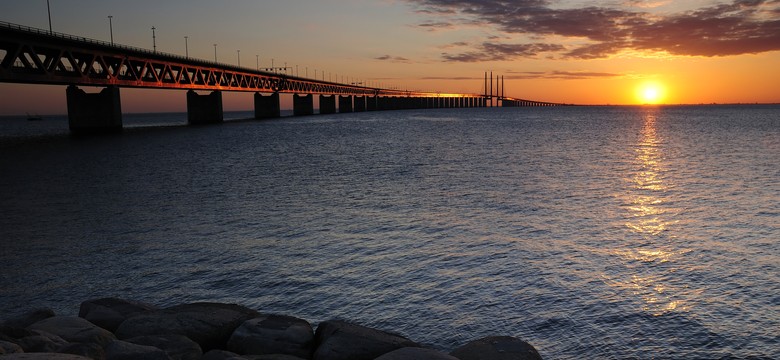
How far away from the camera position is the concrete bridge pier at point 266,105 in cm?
18312

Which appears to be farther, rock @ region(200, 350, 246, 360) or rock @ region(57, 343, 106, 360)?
rock @ region(200, 350, 246, 360)

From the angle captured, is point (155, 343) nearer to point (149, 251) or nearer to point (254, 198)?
point (149, 251)

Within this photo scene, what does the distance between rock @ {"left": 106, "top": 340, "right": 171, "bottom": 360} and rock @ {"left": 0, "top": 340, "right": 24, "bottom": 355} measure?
99cm

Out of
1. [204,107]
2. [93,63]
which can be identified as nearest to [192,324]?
[93,63]

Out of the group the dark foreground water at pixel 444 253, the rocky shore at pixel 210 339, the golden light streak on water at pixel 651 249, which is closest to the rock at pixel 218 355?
the rocky shore at pixel 210 339

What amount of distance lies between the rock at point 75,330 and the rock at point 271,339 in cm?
180

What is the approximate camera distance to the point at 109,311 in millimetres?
9727

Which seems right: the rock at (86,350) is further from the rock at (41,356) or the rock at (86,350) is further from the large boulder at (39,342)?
the rock at (41,356)

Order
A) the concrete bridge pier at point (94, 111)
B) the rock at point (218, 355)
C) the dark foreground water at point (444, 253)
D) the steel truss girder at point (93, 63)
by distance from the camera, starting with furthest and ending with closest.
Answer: the concrete bridge pier at point (94, 111), the steel truss girder at point (93, 63), the dark foreground water at point (444, 253), the rock at point (218, 355)

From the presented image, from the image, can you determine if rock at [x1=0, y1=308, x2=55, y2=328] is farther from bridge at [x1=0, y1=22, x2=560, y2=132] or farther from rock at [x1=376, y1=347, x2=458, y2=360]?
bridge at [x1=0, y1=22, x2=560, y2=132]

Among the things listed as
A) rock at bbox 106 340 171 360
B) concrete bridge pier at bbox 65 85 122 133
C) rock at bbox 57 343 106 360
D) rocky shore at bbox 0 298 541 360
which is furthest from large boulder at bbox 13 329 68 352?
concrete bridge pier at bbox 65 85 122 133

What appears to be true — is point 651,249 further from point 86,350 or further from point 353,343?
point 86,350

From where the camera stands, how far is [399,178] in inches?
1323

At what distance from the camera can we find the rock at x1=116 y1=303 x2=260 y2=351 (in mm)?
8820
